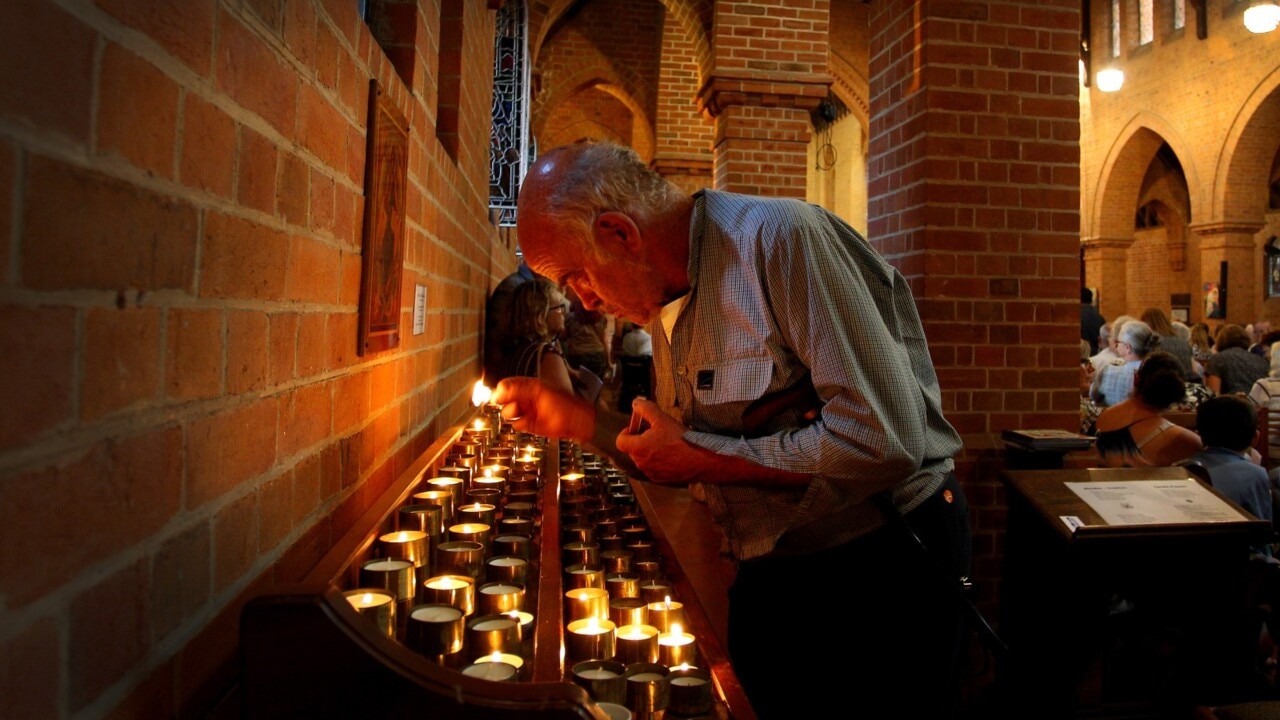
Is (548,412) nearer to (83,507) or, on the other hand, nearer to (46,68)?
(83,507)

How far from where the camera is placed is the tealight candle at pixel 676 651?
1.16 m

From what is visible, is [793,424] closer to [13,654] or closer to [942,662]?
[942,662]

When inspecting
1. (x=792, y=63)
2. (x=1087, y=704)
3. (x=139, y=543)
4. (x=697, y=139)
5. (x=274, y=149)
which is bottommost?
(x=1087, y=704)

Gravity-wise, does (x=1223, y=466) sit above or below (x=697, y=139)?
below

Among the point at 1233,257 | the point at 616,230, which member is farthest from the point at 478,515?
the point at 1233,257

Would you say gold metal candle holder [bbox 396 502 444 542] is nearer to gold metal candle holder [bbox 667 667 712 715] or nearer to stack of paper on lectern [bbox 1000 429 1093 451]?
gold metal candle holder [bbox 667 667 712 715]

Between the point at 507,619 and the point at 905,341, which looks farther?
the point at 905,341

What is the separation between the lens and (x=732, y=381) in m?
1.63

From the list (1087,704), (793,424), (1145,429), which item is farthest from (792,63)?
(793,424)

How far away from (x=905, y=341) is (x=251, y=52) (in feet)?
4.41

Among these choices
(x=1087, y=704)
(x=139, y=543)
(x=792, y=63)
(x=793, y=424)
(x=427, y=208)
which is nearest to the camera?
(x=139, y=543)

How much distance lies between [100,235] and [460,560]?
2.67ft

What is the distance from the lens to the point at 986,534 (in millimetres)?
3490

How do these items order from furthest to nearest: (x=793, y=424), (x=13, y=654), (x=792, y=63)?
(x=792, y=63) → (x=793, y=424) → (x=13, y=654)
